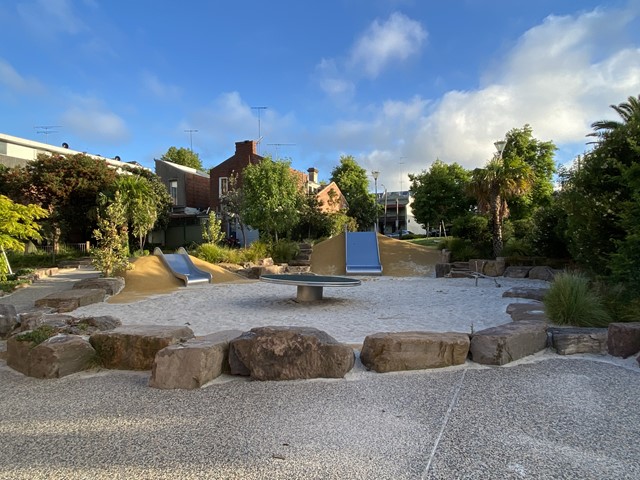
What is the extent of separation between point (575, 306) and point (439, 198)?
3208 centimetres

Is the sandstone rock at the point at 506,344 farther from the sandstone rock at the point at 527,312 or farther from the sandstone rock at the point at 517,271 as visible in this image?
the sandstone rock at the point at 517,271

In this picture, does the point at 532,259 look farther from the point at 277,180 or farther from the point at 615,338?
the point at 277,180

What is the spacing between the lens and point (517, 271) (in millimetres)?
13922

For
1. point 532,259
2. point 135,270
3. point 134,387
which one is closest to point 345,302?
point 134,387

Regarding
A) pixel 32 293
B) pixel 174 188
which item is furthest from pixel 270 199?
pixel 174 188

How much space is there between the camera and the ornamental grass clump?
5.79 meters

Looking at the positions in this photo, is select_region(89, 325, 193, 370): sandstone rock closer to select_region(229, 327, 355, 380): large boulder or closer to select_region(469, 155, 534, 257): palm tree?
select_region(229, 327, 355, 380): large boulder

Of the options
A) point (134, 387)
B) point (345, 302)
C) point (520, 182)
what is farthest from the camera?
point (520, 182)

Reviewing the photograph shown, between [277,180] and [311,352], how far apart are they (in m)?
19.2

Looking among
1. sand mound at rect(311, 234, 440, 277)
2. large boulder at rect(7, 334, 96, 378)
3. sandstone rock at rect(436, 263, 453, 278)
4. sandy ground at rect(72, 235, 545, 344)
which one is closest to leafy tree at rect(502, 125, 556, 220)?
sand mound at rect(311, 234, 440, 277)

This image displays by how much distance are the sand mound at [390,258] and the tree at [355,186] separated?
2374 centimetres

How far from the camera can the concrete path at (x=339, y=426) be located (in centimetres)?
263

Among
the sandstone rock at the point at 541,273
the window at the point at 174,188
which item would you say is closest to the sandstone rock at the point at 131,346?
the sandstone rock at the point at 541,273

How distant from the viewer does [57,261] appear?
21922mm
